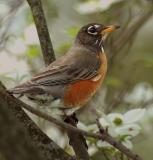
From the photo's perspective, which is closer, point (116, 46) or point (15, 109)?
point (15, 109)

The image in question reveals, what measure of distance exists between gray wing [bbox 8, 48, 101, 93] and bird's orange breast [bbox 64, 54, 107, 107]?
0.11ft

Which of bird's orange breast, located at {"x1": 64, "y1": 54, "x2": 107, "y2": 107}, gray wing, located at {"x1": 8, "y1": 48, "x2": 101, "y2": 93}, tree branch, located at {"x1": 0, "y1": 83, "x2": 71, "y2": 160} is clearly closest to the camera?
tree branch, located at {"x1": 0, "y1": 83, "x2": 71, "y2": 160}

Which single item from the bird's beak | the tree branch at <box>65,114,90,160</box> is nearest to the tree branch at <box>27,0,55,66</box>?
the tree branch at <box>65,114,90,160</box>

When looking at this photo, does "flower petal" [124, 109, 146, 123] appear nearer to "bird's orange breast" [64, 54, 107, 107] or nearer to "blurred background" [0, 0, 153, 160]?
"blurred background" [0, 0, 153, 160]

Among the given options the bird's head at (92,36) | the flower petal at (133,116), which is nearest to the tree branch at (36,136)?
the flower petal at (133,116)

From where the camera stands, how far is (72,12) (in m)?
5.31

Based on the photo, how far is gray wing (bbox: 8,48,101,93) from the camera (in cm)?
266

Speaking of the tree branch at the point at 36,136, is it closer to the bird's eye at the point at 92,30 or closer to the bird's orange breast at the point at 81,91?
the bird's orange breast at the point at 81,91

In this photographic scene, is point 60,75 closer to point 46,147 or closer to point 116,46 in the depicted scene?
point 116,46

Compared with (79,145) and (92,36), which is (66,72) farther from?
(79,145)

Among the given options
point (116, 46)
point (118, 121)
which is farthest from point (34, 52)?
point (118, 121)

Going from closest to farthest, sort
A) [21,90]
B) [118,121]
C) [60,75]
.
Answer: [118,121] → [21,90] → [60,75]

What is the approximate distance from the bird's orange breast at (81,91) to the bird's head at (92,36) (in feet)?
1.51

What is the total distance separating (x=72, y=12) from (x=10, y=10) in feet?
6.99
